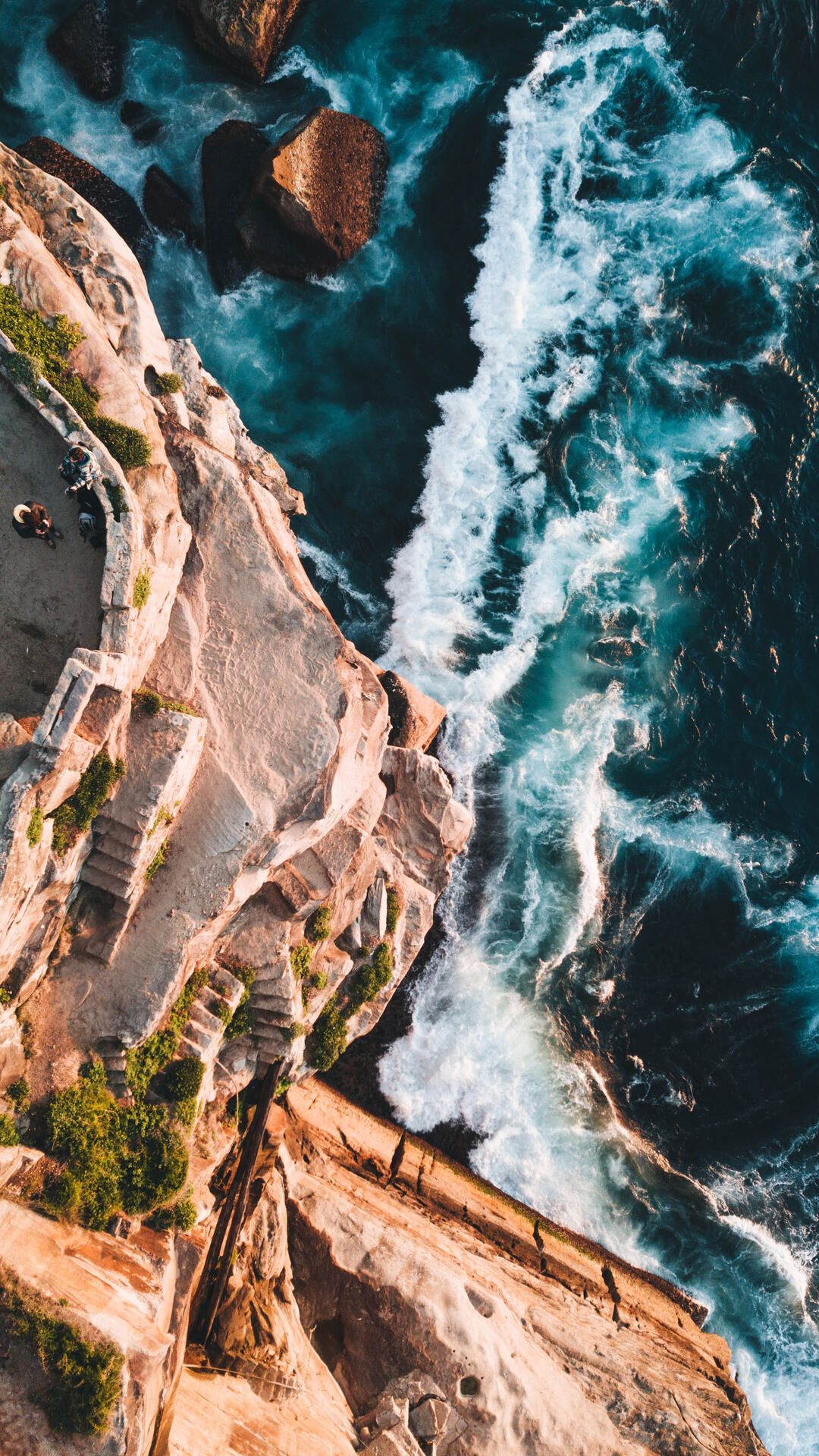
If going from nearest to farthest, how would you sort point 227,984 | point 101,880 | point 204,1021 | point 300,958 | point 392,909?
point 101,880, point 204,1021, point 227,984, point 300,958, point 392,909

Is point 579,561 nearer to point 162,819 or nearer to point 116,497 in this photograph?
point 116,497

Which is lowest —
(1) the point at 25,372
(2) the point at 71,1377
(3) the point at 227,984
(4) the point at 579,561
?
(2) the point at 71,1377

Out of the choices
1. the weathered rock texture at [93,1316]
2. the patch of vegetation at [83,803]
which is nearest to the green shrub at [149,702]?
the patch of vegetation at [83,803]

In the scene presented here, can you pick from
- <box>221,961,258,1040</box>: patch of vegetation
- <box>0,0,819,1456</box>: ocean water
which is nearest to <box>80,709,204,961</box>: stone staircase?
<box>221,961,258,1040</box>: patch of vegetation

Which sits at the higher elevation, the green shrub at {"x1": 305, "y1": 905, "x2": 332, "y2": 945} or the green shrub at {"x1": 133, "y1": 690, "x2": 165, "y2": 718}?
the green shrub at {"x1": 133, "y1": 690, "x2": 165, "y2": 718}

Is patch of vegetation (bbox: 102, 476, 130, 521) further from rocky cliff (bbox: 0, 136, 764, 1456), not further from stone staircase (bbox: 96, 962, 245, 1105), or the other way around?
stone staircase (bbox: 96, 962, 245, 1105)

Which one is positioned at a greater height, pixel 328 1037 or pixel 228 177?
pixel 228 177

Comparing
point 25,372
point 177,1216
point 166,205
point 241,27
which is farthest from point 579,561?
point 177,1216
